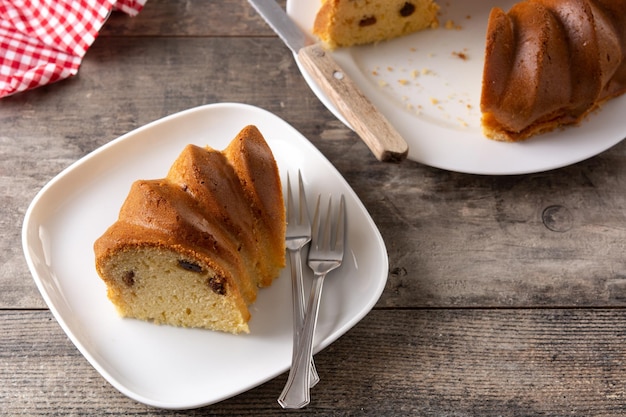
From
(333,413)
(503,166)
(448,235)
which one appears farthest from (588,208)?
(333,413)

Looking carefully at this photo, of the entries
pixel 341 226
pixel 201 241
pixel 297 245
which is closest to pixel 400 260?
pixel 341 226

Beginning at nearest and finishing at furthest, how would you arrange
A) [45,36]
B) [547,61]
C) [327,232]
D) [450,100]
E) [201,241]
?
1. [201,241]
2. [327,232]
3. [547,61]
4. [450,100]
5. [45,36]

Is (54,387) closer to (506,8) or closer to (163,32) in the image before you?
(163,32)

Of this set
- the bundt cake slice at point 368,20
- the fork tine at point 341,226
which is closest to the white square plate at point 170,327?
the fork tine at point 341,226

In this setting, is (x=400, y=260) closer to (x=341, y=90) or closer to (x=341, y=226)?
(x=341, y=226)

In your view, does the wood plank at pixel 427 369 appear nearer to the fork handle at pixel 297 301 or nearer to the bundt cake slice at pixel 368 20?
the fork handle at pixel 297 301

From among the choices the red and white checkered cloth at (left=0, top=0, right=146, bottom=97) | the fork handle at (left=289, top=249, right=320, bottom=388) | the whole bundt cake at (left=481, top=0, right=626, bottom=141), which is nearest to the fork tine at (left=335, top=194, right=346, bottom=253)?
the fork handle at (left=289, top=249, right=320, bottom=388)
